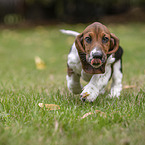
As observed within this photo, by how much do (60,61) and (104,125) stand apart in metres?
4.79

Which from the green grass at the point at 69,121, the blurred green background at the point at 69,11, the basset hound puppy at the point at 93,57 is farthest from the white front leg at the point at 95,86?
the blurred green background at the point at 69,11

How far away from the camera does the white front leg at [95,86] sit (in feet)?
8.30

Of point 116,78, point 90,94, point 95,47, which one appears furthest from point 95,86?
point 116,78

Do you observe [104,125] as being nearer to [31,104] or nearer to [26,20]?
[31,104]

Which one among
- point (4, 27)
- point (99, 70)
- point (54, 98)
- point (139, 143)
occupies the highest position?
point (99, 70)

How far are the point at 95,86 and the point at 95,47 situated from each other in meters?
0.48

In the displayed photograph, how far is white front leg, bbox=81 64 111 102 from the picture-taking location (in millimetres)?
2531

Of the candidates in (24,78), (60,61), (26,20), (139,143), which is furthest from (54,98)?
(26,20)

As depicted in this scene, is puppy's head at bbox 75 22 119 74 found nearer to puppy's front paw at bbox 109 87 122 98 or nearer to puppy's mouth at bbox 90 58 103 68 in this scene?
puppy's mouth at bbox 90 58 103 68

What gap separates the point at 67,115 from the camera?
2283 millimetres

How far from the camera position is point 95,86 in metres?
2.61

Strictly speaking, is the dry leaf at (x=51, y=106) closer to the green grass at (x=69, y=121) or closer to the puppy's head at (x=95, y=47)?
the green grass at (x=69, y=121)

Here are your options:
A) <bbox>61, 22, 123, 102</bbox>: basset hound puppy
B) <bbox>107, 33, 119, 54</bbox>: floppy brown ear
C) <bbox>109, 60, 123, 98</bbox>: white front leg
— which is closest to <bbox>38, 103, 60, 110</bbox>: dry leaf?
<bbox>61, 22, 123, 102</bbox>: basset hound puppy

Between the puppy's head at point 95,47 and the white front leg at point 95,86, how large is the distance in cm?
15
